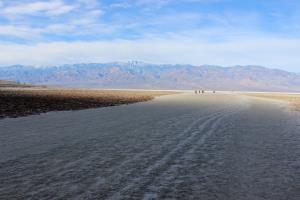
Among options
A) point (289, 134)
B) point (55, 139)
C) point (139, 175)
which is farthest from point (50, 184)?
point (289, 134)

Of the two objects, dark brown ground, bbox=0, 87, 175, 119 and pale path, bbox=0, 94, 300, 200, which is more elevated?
dark brown ground, bbox=0, 87, 175, 119

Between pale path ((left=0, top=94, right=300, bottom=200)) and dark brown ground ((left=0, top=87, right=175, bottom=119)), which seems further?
dark brown ground ((left=0, top=87, right=175, bottom=119))

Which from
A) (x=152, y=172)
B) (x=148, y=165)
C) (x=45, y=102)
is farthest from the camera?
(x=45, y=102)

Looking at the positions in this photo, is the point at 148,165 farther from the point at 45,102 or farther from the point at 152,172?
the point at 45,102

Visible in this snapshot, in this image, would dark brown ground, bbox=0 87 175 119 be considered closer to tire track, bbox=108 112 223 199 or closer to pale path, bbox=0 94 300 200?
pale path, bbox=0 94 300 200

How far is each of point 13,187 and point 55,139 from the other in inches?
308

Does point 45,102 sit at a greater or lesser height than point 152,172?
greater

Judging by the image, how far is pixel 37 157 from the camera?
40.5ft

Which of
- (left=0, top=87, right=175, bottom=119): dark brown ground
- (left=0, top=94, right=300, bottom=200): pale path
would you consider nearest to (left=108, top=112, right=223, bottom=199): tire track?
(left=0, top=94, right=300, bottom=200): pale path

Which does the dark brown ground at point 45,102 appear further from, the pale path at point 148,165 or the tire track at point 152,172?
the tire track at point 152,172

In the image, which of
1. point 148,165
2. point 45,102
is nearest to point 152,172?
point 148,165

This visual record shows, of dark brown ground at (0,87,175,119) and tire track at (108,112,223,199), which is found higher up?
dark brown ground at (0,87,175,119)

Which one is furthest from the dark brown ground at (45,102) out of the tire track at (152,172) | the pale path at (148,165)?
the tire track at (152,172)

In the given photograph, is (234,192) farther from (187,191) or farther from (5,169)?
(5,169)
